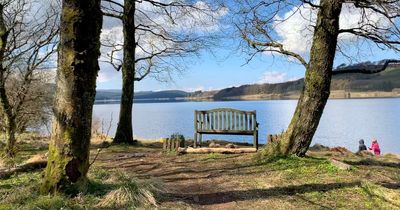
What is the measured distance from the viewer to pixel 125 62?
587 inches

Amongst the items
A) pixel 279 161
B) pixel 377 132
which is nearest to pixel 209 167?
pixel 279 161

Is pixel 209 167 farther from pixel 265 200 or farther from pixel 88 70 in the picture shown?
pixel 88 70

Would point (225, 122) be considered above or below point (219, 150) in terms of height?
above

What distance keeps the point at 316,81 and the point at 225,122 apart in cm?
461

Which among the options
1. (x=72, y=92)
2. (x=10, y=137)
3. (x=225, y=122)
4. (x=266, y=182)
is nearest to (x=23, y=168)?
(x=10, y=137)

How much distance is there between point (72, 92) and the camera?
5848 mm

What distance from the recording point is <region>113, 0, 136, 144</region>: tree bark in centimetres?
1470

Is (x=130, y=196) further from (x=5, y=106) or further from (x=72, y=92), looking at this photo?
(x=5, y=106)

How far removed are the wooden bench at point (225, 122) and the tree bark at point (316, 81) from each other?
3.19 m

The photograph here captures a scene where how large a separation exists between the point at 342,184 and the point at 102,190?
13.4ft

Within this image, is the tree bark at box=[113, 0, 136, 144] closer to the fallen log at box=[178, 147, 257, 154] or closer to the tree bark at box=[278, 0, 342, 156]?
Answer: the fallen log at box=[178, 147, 257, 154]

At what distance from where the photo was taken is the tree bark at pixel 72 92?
583cm

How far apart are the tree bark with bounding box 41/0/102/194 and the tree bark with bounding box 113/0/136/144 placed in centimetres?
874

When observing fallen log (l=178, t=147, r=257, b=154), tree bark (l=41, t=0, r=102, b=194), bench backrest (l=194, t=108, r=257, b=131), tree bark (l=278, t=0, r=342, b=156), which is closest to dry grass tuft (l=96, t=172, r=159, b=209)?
tree bark (l=41, t=0, r=102, b=194)
